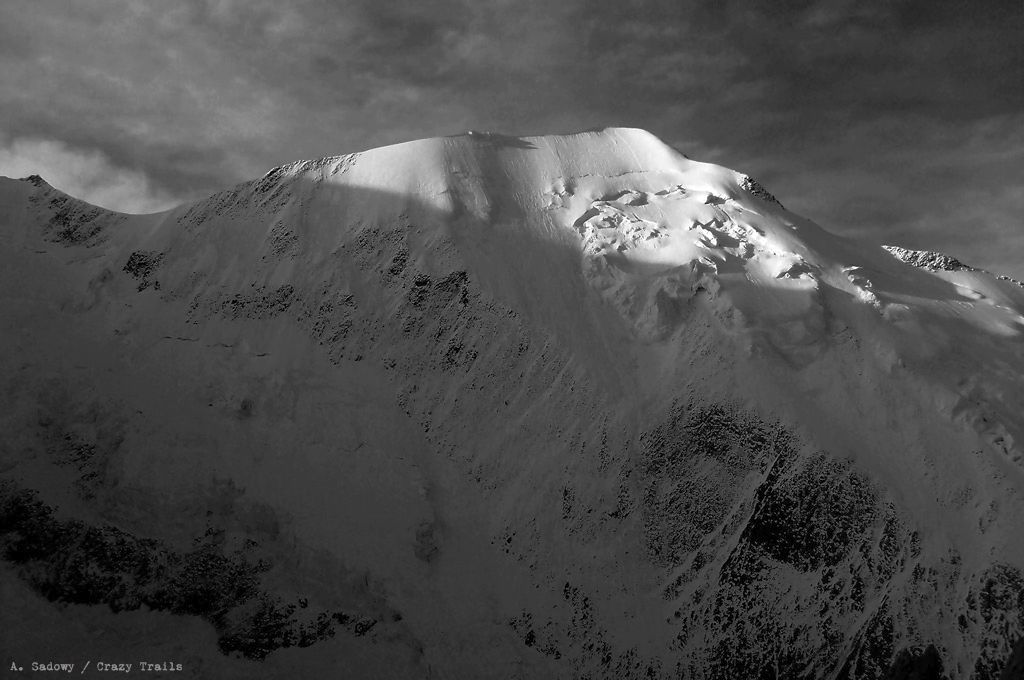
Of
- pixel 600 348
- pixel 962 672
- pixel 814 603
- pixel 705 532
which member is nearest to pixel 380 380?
pixel 600 348

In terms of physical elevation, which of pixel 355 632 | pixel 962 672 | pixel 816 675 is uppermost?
pixel 962 672

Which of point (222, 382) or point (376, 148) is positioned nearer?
point (222, 382)

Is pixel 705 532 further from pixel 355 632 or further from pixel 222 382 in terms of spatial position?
pixel 222 382

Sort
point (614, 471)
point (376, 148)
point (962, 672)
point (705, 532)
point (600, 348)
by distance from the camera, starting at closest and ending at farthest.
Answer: point (962, 672) < point (705, 532) < point (614, 471) < point (600, 348) < point (376, 148)

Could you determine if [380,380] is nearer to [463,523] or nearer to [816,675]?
[463,523]

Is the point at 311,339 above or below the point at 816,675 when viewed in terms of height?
above

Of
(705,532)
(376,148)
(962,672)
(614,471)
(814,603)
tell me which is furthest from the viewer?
(376,148)
